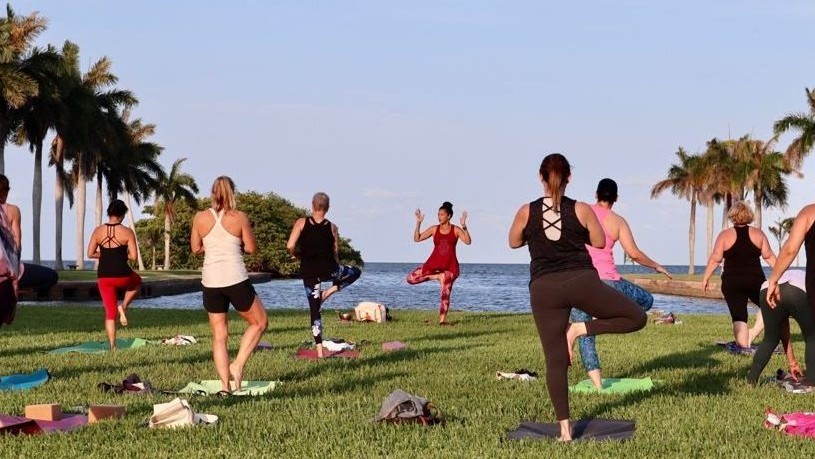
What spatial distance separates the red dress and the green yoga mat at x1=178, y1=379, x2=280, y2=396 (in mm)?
10187

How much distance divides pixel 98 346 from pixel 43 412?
293 inches

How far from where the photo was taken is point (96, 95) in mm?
73750

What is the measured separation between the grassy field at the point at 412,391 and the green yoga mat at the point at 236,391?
0.18 m

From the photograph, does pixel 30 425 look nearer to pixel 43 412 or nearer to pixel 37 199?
pixel 43 412

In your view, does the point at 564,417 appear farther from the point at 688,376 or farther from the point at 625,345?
the point at 625,345

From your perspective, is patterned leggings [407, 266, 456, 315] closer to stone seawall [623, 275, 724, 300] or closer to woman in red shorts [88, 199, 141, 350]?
woman in red shorts [88, 199, 141, 350]

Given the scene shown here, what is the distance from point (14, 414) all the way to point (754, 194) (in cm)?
7975

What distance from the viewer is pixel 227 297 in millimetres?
9812

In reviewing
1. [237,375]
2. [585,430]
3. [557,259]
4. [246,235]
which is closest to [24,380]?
[237,375]

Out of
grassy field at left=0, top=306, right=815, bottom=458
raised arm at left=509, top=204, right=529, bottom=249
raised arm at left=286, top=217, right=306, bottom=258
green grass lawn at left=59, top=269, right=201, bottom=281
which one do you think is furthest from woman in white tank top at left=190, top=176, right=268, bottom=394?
green grass lawn at left=59, top=269, right=201, bottom=281

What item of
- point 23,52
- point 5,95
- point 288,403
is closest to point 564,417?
point 288,403

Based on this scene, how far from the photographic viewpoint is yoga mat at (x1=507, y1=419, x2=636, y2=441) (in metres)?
7.60

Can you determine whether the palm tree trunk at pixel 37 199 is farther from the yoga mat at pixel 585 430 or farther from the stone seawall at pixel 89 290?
the yoga mat at pixel 585 430

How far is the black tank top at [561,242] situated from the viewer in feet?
24.3
